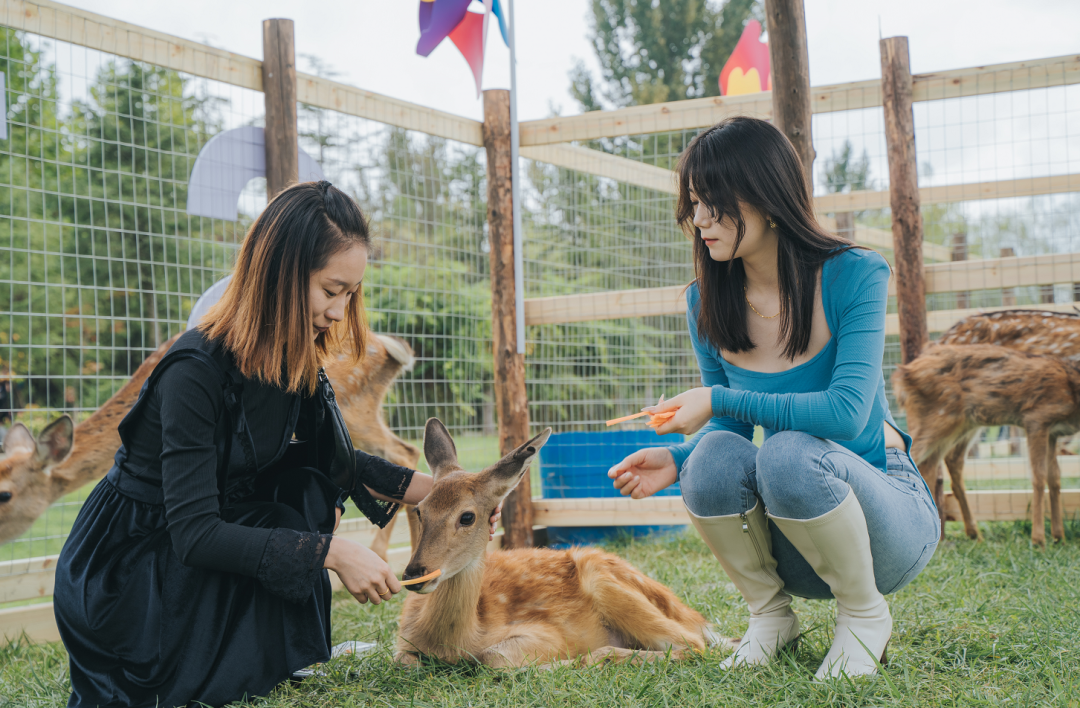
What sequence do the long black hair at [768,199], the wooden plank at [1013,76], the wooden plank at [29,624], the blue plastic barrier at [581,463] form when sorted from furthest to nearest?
the blue plastic barrier at [581,463]
the wooden plank at [1013,76]
the wooden plank at [29,624]
the long black hair at [768,199]

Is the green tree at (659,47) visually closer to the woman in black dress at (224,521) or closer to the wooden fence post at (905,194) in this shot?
the wooden fence post at (905,194)

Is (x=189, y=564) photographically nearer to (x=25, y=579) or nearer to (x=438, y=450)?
(x=438, y=450)

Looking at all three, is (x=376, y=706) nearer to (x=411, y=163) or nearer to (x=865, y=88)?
(x=411, y=163)

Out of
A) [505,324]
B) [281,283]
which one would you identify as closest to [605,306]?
[505,324]

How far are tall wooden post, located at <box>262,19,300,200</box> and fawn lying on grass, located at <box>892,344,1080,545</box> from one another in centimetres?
356

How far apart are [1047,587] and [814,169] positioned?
7.07 ft

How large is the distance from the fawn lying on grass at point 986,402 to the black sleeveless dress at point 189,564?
3.67 metres

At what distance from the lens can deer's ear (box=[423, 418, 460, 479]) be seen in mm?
2840

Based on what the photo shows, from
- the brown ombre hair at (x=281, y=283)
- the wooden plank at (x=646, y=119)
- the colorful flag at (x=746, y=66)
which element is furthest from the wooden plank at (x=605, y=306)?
the colorful flag at (x=746, y=66)

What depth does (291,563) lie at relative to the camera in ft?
7.37

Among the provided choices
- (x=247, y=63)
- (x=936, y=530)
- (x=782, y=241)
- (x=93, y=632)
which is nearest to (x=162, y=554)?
(x=93, y=632)

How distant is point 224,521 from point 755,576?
59.2 inches

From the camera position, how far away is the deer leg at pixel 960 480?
4.68 meters

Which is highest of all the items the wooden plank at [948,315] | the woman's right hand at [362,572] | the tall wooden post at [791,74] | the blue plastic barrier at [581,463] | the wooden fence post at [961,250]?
the tall wooden post at [791,74]
